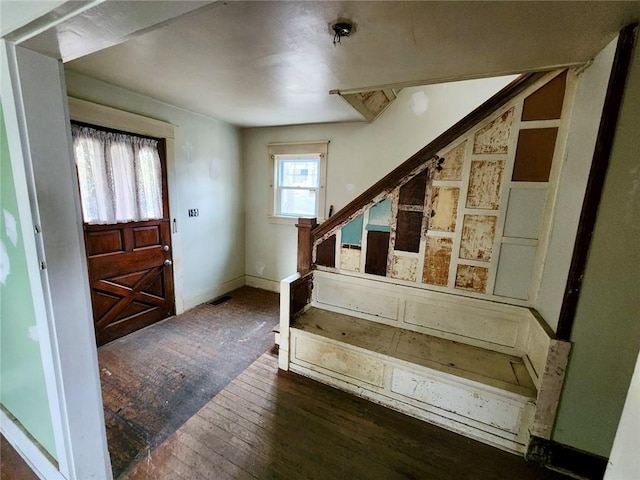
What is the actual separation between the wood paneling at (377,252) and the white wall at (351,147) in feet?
3.93

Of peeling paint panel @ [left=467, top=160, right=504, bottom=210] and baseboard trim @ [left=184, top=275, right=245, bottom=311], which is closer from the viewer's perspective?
peeling paint panel @ [left=467, top=160, right=504, bottom=210]

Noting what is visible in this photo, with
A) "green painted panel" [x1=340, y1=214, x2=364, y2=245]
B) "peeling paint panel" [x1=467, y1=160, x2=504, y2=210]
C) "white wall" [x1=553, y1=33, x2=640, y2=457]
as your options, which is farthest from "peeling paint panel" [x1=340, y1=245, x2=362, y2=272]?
"white wall" [x1=553, y1=33, x2=640, y2=457]

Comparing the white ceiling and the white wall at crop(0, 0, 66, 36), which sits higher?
the white ceiling

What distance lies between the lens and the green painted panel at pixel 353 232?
7.40 ft

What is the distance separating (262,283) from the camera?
4141 millimetres

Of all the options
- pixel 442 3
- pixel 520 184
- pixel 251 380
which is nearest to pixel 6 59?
pixel 442 3

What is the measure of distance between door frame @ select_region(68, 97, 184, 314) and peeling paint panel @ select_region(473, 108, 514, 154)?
114 inches

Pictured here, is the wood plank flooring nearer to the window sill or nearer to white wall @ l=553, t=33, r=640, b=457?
white wall @ l=553, t=33, r=640, b=457

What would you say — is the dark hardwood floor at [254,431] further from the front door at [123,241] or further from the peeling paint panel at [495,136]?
the peeling paint panel at [495,136]

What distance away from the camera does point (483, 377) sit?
1663mm

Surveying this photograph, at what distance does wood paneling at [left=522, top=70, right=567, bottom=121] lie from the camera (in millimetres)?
1636

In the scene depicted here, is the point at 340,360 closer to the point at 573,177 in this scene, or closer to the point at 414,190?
the point at 414,190

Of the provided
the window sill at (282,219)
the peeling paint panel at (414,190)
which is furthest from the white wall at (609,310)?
the window sill at (282,219)

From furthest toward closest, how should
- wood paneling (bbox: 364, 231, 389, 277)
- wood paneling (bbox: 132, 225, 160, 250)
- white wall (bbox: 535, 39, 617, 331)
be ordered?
wood paneling (bbox: 132, 225, 160, 250) → wood paneling (bbox: 364, 231, 389, 277) → white wall (bbox: 535, 39, 617, 331)
